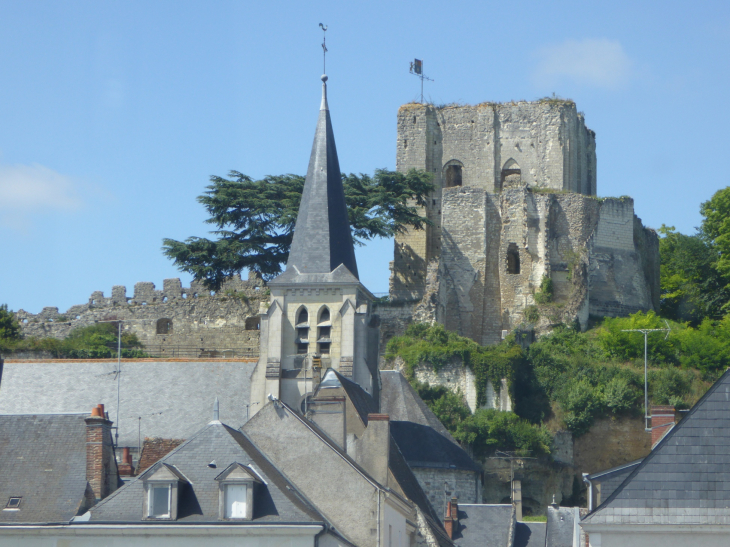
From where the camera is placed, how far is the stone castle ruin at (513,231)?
167 ft

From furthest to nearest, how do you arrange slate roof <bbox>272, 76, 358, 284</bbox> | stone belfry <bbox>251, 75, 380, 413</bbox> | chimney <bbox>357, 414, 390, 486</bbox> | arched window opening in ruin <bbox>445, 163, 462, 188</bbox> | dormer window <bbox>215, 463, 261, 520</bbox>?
arched window opening in ruin <bbox>445, 163, 462, 188</bbox>, slate roof <bbox>272, 76, 358, 284</bbox>, stone belfry <bbox>251, 75, 380, 413</bbox>, chimney <bbox>357, 414, 390, 486</bbox>, dormer window <bbox>215, 463, 261, 520</bbox>

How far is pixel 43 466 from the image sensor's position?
2194cm

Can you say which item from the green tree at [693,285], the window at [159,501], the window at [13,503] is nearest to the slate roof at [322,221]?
the window at [13,503]

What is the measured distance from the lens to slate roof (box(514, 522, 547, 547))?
30766mm

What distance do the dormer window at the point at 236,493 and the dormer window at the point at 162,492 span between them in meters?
0.60

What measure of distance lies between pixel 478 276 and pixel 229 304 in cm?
923

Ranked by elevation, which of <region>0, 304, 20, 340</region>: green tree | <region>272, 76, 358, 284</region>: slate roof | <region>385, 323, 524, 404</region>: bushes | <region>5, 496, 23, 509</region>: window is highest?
<region>272, 76, 358, 284</region>: slate roof

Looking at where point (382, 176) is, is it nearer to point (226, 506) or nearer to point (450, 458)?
point (450, 458)

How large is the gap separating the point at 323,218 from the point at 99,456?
1538 centimetres

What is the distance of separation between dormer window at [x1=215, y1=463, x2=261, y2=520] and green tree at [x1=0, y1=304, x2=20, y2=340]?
29.5m

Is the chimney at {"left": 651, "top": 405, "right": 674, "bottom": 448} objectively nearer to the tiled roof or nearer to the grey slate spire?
the tiled roof

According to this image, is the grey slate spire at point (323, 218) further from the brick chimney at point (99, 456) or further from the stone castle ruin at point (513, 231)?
the brick chimney at point (99, 456)

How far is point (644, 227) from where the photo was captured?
182 feet

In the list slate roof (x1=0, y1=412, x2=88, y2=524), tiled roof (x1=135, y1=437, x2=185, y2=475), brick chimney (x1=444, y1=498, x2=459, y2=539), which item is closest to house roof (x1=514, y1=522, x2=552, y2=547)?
brick chimney (x1=444, y1=498, x2=459, y2=539)
